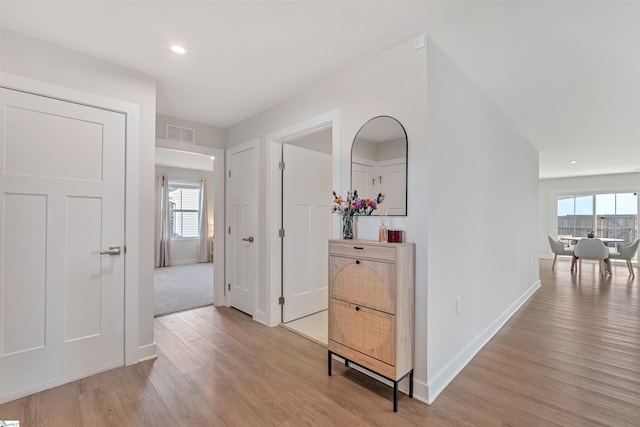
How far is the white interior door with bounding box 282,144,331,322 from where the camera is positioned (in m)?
3.30

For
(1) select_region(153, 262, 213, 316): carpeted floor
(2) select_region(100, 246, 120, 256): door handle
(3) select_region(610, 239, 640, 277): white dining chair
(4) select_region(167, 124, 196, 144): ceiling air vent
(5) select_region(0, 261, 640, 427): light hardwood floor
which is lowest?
(1) select_region(153, 262, 213, 316): carpeted floor

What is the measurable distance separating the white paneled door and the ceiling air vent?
1.15 m

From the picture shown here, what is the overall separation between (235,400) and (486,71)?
127 inches

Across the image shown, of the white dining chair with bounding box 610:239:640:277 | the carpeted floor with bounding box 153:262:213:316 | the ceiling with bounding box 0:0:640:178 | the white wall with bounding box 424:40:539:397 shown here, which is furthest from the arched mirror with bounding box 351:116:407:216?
the white dining chair with bounding box 610:239:640:277

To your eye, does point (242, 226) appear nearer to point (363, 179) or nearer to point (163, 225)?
point (363, 179)

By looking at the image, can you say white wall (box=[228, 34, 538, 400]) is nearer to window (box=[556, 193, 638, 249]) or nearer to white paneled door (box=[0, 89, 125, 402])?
white paneled door (box=[0, 89, 125, 402])

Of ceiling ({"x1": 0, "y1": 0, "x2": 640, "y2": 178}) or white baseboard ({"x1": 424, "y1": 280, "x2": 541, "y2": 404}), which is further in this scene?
white baseboard ({"x1": 424, "y1": 280, "x2": 541, "y2": 404})

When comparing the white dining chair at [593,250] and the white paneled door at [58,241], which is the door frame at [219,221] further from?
the white dining chair at [593,250]

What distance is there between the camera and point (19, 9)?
173cm

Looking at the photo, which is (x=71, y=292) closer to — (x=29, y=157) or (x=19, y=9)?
(x=29, y=157)

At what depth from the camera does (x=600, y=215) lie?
26.1 ft

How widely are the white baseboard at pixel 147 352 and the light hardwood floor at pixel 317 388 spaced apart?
7 centimetres

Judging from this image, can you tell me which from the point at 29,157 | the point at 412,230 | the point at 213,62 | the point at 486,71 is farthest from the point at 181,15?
the point at 486,71

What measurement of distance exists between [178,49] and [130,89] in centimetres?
63
